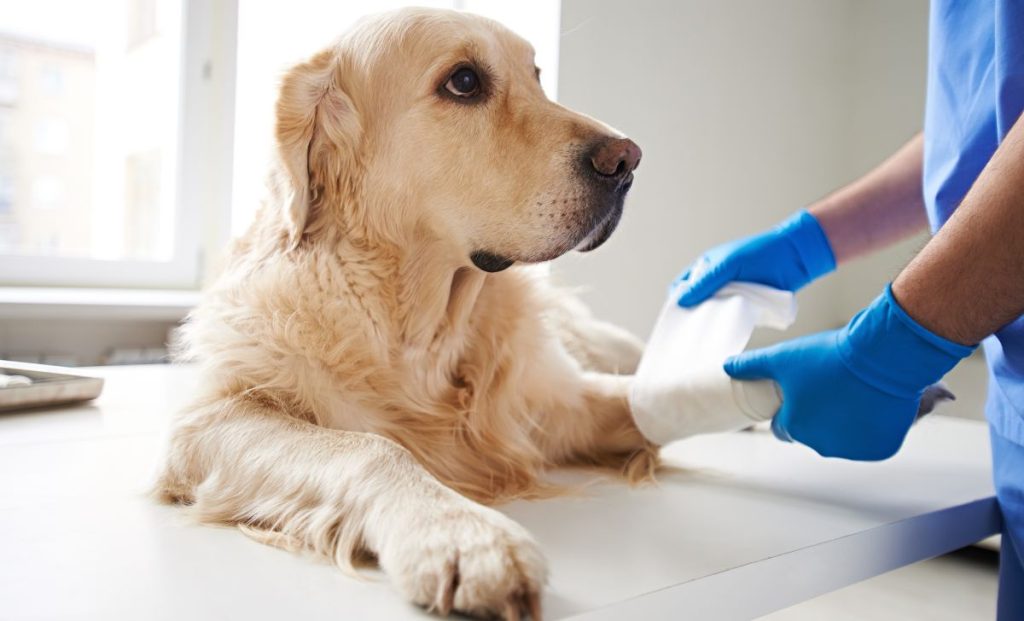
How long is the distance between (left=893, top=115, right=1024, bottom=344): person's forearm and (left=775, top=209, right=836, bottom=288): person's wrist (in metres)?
0.50

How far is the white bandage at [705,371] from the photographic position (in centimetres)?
101

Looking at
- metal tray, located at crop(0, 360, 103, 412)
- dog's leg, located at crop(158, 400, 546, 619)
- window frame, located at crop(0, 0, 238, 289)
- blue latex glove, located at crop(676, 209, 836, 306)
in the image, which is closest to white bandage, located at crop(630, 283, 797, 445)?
blue latex glove, located at crop(676, 209, 836, 306)

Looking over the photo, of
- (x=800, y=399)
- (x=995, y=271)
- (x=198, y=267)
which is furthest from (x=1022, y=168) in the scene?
(x=198, y=267)

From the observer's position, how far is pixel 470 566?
0.59 meters

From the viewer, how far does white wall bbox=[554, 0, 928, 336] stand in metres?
3.19

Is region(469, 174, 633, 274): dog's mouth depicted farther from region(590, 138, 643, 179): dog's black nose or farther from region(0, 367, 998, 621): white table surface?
region(0, 367, 998, 621): white table surface

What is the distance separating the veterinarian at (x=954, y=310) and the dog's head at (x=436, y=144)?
0.32m

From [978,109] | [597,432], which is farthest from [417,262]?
[978,109]

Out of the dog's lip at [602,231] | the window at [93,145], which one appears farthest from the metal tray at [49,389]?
the window at [93,145]

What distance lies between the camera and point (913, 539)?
0.88 metres

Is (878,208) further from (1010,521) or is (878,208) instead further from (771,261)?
(1010,521)

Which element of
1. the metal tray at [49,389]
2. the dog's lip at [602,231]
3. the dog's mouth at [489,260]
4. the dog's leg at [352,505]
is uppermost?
the dog's lip at [602,231]

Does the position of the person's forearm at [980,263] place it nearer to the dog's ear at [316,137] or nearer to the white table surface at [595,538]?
the white table surface at [595,538]

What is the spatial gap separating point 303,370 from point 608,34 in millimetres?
2503
